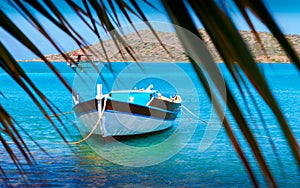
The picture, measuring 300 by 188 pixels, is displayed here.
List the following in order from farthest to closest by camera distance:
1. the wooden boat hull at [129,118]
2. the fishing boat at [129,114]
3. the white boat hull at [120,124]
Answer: the white boat hull at [120,124] → the wooden boat hull at [129,118] → the fishing boat at [129,114]

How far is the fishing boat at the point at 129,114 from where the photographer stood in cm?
1316

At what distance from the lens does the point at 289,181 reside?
9.41m

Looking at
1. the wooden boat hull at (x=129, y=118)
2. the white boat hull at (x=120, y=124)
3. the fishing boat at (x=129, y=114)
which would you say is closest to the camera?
the fishing boat at (x=129, y=114)

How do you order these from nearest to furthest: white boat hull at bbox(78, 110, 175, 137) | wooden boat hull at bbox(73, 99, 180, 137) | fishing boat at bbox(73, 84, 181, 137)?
fishing boat at bbox(73, 84, 181, 137)
wooden boat hull at bbox(73, 99, 180, 137)
white boat hull at bbox(78, 110, 175, 137)

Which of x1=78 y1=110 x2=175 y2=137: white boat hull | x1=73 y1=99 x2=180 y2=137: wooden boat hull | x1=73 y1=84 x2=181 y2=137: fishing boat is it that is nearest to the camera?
x1=73 y1=84 x2=181 y2=137: fishing boat

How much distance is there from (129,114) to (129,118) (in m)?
0.32

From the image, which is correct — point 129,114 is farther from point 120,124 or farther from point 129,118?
point 120,124

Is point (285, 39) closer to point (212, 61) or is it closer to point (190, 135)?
point (212, 61)

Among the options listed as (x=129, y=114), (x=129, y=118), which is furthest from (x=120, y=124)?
(x=129, y=114)

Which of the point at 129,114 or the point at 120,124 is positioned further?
the point at 120,124

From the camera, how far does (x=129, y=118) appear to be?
13727mm

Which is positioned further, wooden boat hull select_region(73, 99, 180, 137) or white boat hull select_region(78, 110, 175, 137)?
white boat hull select_region(78, 110, 175, 137)

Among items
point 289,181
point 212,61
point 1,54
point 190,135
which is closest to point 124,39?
point 1,54

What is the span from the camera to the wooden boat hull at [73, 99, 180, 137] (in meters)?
13.3
